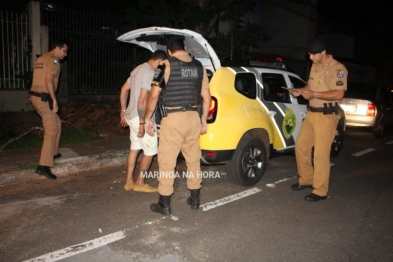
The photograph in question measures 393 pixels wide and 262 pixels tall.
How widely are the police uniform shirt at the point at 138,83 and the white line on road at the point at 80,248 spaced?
1.55 metres

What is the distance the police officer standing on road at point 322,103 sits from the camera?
181 inches

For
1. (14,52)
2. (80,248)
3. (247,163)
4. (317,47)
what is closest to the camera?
(80,248)

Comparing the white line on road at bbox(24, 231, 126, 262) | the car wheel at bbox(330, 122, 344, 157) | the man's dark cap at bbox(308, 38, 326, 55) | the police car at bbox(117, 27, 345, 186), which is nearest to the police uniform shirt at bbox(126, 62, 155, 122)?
the police car at bbox(117, 27, 345, 186)

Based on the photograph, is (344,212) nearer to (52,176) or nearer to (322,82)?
(322,82)

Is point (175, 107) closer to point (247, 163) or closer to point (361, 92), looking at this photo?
point (247, 163)

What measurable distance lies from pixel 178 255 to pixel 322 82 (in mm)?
2874

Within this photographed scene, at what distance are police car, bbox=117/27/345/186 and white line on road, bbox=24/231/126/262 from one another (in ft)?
5.26

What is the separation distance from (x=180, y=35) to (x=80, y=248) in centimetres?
292

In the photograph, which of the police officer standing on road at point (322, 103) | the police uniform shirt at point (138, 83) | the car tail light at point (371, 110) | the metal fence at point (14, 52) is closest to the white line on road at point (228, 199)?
the police officer standing on road at point (322, 103)

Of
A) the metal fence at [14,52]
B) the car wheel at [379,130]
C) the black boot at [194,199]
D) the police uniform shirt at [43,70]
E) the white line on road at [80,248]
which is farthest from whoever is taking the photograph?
the car wheel at [379,130]

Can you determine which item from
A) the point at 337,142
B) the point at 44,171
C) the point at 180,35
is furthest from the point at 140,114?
the point at 337,142

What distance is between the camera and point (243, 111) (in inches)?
194

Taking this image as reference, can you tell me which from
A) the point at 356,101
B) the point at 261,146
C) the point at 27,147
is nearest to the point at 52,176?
the point at 27,147

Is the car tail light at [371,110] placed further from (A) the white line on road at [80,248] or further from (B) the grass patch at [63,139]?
(A) the white line on road at [80,248]
